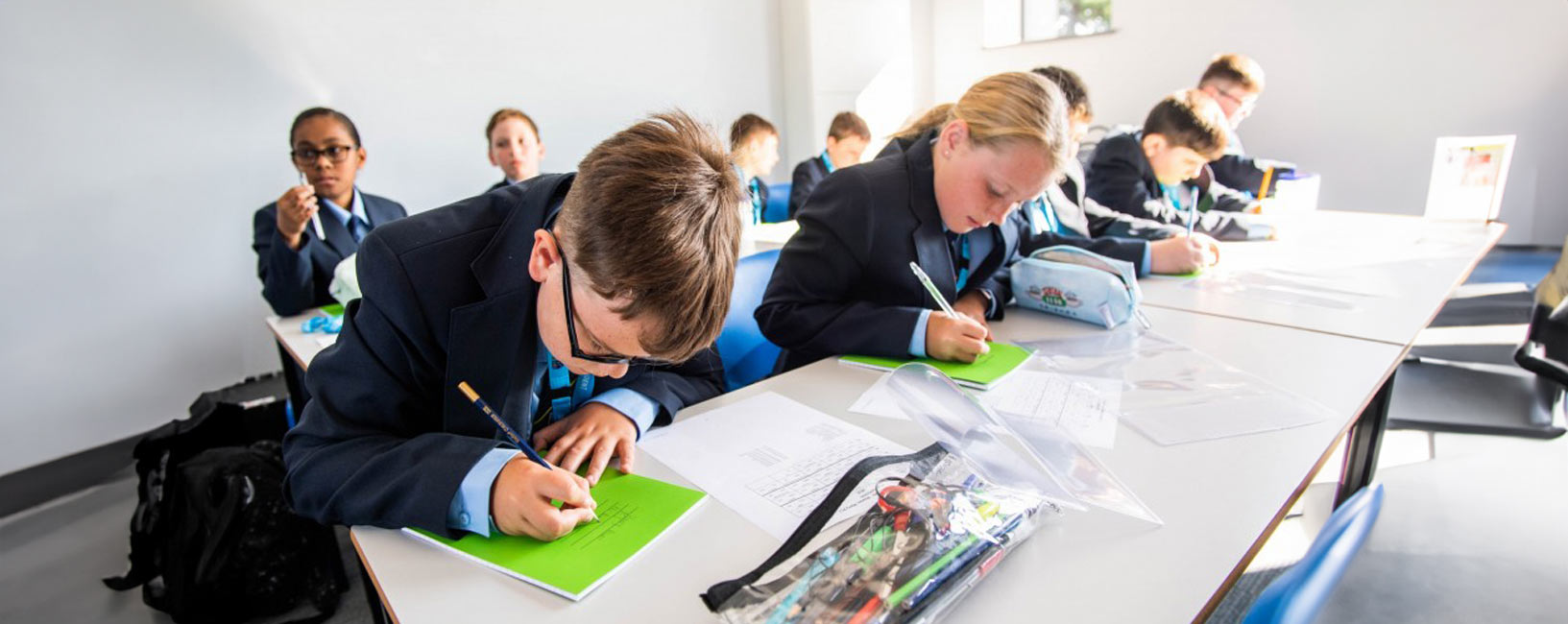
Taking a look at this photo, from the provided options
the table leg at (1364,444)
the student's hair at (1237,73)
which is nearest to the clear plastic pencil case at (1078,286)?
the table leg at (1364,444)

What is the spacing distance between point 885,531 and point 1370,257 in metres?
1.97

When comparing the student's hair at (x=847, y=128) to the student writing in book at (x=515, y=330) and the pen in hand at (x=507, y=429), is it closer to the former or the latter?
the student writing in book at (x=515, y=330)

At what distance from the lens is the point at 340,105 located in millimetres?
2965

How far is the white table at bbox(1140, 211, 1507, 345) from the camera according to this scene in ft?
4.51

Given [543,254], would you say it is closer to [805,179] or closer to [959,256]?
[959,256]

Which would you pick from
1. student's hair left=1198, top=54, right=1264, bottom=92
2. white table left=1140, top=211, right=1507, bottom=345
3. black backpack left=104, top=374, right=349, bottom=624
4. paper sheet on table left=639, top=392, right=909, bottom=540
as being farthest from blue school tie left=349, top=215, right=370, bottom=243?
student's hair left=1198, top=54, right=1264, bottom=92

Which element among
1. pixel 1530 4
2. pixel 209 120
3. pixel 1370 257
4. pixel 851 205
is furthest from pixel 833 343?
pixel 1530 4

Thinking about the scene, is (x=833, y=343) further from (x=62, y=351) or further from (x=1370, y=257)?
(x=62, y=351)

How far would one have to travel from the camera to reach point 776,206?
4016 millimetres

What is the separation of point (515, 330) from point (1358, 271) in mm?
1960

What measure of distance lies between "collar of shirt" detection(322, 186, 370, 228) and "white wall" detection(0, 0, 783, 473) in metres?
0.72

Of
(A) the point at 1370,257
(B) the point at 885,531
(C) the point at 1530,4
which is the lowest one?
(A) the point at 1370,257

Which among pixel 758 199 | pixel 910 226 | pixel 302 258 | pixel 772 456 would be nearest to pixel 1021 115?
pixel 910 226

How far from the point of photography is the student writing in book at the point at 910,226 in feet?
4.05
